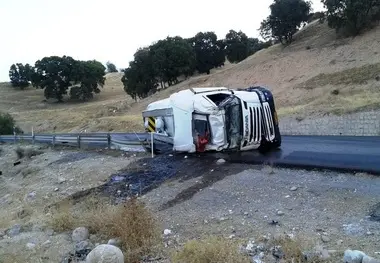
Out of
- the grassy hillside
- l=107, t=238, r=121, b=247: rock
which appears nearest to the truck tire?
the grassy hillside

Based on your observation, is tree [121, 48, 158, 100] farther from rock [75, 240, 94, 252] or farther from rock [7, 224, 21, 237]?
rock [75, 240, 94, 252]

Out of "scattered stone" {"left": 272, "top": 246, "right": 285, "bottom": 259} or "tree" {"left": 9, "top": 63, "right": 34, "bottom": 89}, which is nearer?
"scattered stone" {"left": 272, "top": 246, "right": 285, "bottom": 259}

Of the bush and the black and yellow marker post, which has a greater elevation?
the black and yellow marker post

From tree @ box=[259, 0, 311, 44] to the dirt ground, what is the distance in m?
41.8

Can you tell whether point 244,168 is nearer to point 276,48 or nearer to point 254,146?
point 254,146

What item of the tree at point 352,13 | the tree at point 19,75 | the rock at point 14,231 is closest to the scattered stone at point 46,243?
the rock at point 14,231

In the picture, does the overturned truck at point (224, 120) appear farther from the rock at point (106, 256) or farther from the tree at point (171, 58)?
the tree at point (171, 58)

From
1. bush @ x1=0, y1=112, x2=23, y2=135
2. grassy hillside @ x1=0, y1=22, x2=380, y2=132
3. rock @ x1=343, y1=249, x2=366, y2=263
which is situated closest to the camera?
rock @ x1=343, y1=249, x2=366, y2=263

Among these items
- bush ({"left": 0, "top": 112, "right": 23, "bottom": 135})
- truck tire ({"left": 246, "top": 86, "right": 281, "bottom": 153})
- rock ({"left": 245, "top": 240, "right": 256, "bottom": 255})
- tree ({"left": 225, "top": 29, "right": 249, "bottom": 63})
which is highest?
tree ({"left": 225, "top": 29, "right": 249, "bottom": 63})

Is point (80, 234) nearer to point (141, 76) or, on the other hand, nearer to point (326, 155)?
point (326, 155)

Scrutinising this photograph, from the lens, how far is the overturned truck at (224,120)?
12.6 meters

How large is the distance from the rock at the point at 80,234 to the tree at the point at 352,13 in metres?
39.5

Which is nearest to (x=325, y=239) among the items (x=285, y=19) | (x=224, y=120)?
(x=224, y=120)

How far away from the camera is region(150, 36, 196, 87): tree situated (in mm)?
58559
